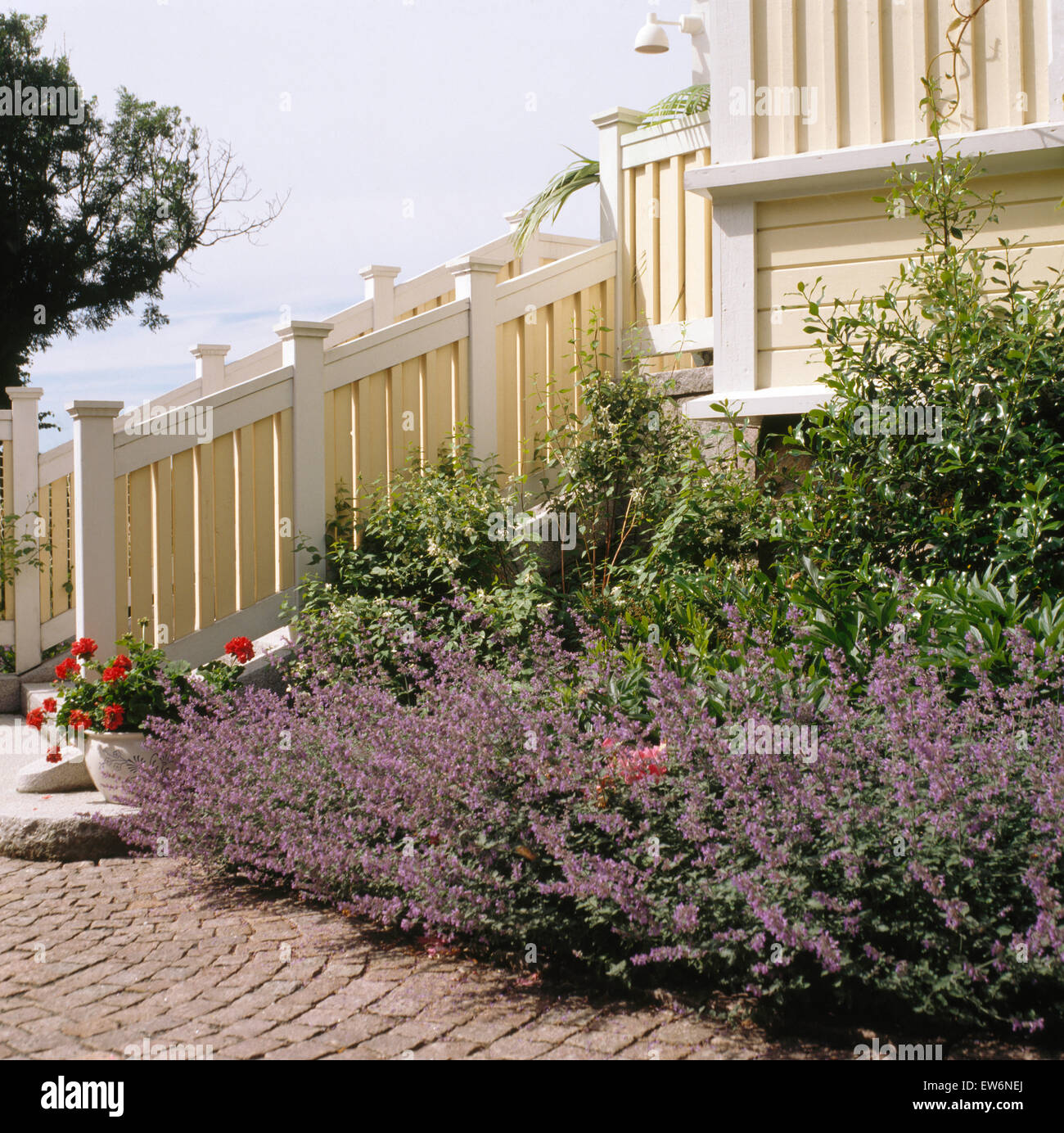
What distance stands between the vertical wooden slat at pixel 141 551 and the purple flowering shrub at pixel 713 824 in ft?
6.58

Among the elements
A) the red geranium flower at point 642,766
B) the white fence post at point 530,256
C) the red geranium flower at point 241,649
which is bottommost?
the red geranium flower at point 642,766

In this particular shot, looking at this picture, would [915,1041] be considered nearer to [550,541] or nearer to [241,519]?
[550,541]

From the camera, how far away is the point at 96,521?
235 inches

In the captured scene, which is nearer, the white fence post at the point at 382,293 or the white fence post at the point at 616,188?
the white fence post at the point at 616,188

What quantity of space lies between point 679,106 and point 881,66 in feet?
6.35

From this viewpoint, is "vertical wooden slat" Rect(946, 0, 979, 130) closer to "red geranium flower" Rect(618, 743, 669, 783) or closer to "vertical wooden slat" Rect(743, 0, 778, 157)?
"vertical wooden slat" Rect(743, 0, 778, 157)

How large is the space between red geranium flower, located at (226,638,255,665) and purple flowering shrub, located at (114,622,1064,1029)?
1347 mm

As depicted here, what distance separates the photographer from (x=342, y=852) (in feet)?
12.4

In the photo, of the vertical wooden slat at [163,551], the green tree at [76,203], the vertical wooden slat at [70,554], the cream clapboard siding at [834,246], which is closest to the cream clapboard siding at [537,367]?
the cream clapboard siding at [834,246]

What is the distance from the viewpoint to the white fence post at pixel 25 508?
8500 mm

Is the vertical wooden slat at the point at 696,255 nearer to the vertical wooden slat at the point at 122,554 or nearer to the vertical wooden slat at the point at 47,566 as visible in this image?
the vertical wooden slat at the point at 122,554

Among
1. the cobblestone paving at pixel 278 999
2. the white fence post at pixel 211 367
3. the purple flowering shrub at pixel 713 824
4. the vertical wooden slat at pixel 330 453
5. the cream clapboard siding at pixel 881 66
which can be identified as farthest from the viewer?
the white fence post at pixel 211 367

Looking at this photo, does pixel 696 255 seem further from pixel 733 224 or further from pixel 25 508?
pixel 25 508

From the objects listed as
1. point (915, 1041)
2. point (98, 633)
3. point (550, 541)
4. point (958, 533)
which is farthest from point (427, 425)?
point (915, 1041)
